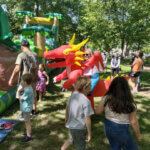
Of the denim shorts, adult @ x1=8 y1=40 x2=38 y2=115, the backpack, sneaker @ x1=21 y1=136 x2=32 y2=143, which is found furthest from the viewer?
the backpack

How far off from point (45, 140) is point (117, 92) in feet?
6.26

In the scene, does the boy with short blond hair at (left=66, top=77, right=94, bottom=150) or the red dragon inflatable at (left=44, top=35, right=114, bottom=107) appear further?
the red dragon inflatable at (left=44, top=35, right=114, bottom=107)

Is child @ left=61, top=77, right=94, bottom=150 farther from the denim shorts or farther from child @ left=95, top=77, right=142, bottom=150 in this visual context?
child @ left=95, top=77, right=142, bottom=150

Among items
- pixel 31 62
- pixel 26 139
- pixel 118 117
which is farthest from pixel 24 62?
pixel 118 117

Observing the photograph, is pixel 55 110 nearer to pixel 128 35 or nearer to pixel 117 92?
pixel 117 92

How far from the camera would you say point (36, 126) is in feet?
11.5

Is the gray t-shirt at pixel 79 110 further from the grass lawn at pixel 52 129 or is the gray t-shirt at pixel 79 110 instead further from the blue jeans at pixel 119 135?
the grass lawn at pixel 52 129

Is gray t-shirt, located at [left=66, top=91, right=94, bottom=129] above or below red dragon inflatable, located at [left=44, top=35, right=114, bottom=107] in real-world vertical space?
below

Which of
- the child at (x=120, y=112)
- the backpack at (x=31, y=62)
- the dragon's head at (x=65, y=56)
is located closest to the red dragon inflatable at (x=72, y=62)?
the dragon's head at (x=65, y=56)

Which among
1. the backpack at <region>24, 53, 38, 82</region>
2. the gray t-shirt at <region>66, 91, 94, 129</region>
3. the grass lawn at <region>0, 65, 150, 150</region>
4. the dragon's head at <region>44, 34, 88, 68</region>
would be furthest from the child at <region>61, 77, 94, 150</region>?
the backpack at <region>24, 53, 38, 82</region>

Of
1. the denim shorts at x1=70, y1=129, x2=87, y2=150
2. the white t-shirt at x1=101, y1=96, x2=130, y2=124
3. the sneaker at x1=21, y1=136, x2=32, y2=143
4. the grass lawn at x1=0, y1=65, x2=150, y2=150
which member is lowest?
the grass lawn at x1=0, y1=65, x2=150, y2=150

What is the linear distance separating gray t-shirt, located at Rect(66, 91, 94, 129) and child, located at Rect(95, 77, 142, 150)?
165 mm

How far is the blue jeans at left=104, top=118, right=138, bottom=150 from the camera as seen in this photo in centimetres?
183

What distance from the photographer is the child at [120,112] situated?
178 centimetres
